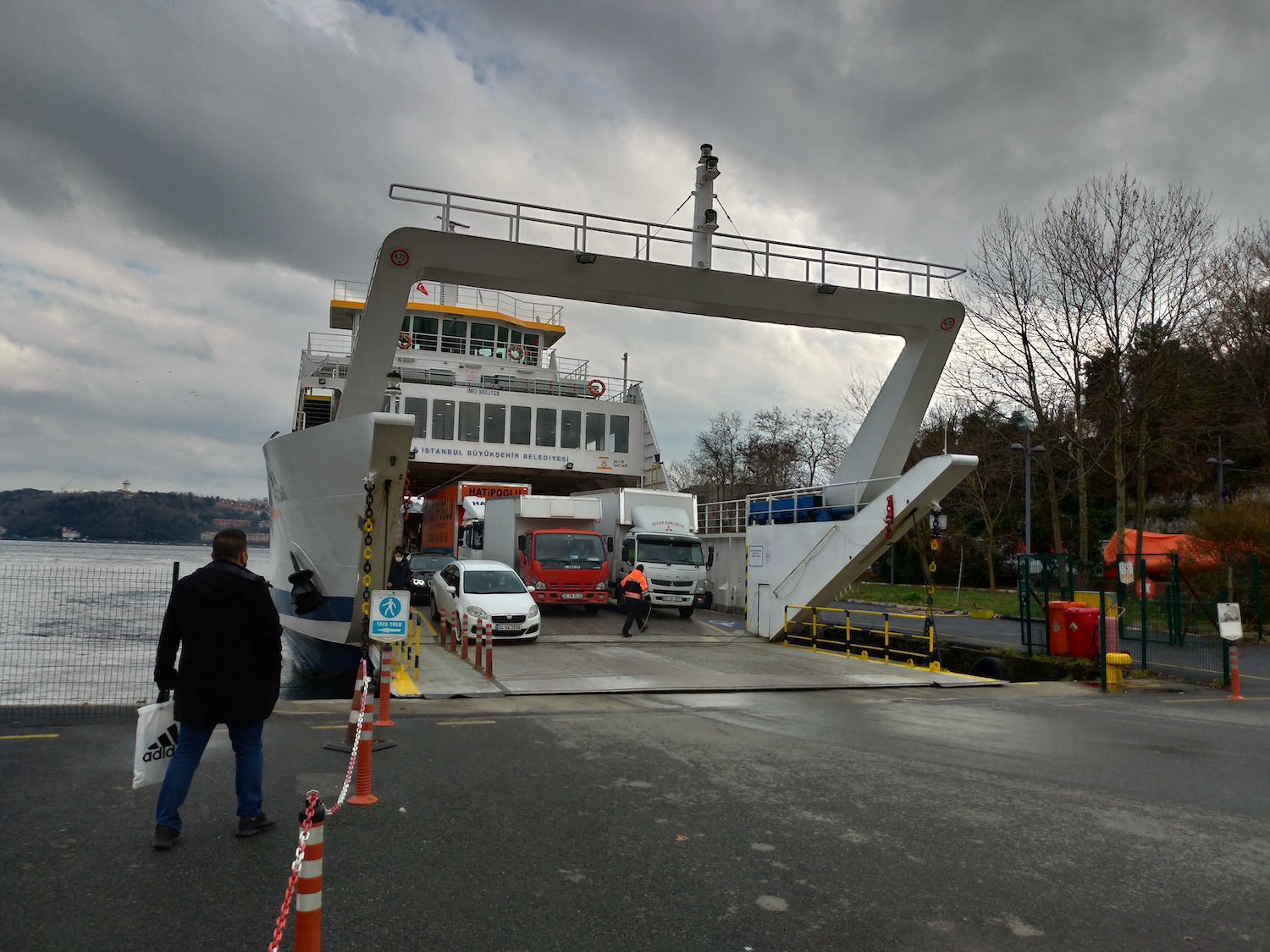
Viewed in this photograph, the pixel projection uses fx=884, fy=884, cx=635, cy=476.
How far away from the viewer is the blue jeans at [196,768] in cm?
491

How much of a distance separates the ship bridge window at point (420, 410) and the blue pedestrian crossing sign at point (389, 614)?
17.9 m

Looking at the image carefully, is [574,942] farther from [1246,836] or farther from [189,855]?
[1246,836]

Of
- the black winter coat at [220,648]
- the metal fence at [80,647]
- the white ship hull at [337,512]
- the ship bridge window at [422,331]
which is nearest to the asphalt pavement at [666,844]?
the black winter coat at [220,648]

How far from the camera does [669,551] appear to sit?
21906mm

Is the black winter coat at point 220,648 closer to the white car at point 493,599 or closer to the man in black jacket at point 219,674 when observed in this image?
the man in black jacket at point 219,674

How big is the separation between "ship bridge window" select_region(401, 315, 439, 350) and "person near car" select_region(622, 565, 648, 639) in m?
15.3

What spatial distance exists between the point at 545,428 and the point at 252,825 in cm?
2216

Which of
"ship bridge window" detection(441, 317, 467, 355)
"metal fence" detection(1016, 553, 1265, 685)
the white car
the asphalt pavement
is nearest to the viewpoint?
the asphalt pavement

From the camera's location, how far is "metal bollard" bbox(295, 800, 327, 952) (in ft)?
8.87

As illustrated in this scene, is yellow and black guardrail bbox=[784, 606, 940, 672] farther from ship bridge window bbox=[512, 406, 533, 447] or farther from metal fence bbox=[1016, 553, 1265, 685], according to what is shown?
ship bridge window bbox=[512, 406, 533, 447]

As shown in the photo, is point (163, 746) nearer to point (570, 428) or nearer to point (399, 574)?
point (399, 574)

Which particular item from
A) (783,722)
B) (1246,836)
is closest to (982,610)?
(783,722)

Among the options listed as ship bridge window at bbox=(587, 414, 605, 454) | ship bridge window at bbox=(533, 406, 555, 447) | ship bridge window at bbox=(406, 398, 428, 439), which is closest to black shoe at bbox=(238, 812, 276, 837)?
ship bridge window at bbox=(406, 398, 428, 439)

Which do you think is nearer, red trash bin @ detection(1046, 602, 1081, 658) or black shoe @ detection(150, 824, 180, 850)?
black shoe @ detection(150, 824, 180, 850)
